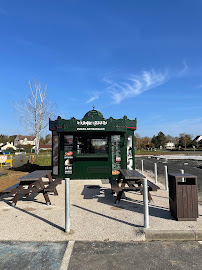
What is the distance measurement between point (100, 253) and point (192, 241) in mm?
1817

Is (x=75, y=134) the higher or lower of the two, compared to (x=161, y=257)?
higher

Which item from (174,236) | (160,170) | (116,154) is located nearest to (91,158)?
(116,154)

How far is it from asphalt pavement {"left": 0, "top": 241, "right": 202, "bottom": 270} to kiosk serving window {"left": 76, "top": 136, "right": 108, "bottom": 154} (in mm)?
7031

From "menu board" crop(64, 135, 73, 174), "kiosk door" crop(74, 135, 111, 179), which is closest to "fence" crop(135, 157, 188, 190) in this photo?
"kiosk door" crop(74, 135, 111, 179)

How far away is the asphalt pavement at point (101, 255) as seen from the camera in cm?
275

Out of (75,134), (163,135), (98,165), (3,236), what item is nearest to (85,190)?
(98,165)

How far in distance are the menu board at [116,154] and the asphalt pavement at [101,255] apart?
6.85 metres

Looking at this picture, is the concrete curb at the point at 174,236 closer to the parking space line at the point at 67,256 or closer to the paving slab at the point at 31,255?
the parking space line at the point at 67,256

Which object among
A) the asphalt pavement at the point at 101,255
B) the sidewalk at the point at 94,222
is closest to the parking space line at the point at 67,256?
the asphalt pavement at the point at 101,255

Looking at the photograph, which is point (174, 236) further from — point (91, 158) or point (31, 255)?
point (91, 158)

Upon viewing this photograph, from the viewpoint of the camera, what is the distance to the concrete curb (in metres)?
3.60

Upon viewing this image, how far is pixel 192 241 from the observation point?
353cm

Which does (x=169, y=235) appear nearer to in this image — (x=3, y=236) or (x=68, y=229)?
(x=68, y=229)

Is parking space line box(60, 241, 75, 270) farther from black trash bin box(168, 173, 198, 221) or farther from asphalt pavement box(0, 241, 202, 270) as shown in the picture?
black trash bin box(168, 173, 198, 221)
